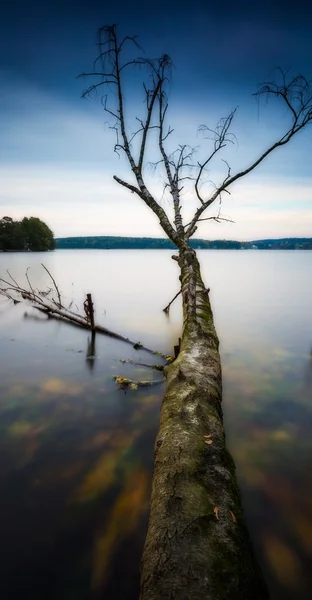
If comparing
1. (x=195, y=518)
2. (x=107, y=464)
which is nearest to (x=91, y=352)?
(x=107, y=464)

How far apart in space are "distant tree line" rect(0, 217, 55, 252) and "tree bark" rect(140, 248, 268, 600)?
89.7 meters

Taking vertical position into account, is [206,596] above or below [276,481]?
above

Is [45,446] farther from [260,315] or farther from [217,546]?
[260,315]

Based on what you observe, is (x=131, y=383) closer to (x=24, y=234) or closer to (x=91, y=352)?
(x=91, y=352)

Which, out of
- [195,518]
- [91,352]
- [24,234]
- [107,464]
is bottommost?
[91,352]

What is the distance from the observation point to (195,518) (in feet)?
6.25

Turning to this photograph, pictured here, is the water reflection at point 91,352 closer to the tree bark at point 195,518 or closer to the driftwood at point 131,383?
the driftwood at point 131,383

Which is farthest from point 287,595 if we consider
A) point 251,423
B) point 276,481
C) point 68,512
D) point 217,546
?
point 251,423

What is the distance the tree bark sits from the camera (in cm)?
156

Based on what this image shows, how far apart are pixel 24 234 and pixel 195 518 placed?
10548 centimetres

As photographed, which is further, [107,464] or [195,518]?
[107,464]

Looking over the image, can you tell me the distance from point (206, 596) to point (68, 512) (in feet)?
8.26

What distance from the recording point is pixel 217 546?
1.73 metres

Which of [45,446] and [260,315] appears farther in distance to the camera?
[260,315]
